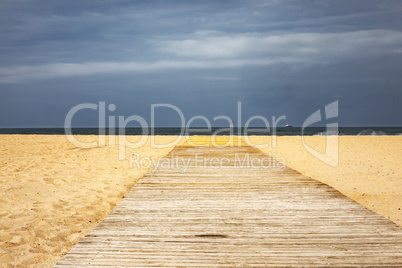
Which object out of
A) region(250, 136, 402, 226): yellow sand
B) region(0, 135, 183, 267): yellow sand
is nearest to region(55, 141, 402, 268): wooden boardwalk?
region(0, 135, 183, 267): yellow sand

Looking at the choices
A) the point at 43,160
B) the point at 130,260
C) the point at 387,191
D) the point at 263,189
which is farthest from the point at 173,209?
the point at 43,160

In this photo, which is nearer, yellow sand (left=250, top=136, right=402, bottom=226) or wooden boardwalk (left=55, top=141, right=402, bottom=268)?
wooden boardwalk (left=55, top=141, right=402, bottom=268)

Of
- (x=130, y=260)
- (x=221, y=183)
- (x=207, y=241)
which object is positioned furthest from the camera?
(x=221, y=183)

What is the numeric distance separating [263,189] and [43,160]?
8681 millimetres

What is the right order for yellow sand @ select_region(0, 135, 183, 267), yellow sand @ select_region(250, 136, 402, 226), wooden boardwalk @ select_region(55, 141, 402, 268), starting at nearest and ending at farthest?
1. wooden boardwalk @ select_region(55, 141, 402, 268)
2. yellow sand @ select_region(0, 135, 183, 267)
3. yellow sand @ select_region(250, 136, 402, 226)

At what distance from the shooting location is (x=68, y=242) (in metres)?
3.64

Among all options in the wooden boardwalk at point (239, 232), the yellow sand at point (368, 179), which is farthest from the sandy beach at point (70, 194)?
the wooden boardwalk at point (239, 232)

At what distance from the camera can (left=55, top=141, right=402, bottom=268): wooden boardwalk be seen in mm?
2232

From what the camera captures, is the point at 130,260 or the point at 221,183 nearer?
the point at 130,260

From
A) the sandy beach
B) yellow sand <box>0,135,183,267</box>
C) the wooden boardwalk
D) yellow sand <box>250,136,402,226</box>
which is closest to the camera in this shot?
the wooden boardwalk

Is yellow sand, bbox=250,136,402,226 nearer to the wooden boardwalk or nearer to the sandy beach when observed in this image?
the sandy beach

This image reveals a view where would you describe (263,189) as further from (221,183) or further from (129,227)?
(129,227)

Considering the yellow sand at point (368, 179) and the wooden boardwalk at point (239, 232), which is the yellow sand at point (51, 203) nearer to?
the wooden boardwalk at point (239, 232)

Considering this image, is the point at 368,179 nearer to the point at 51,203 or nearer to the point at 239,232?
the point at 239,232
